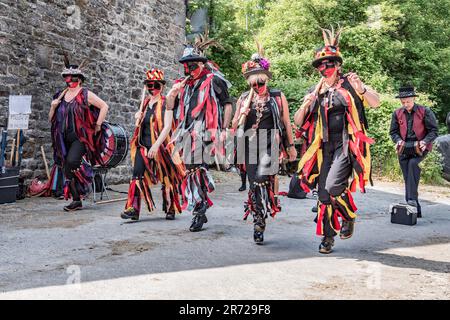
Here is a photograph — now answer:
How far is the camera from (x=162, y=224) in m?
6.15

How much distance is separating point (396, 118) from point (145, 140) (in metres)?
3.65

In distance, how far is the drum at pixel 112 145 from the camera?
7.82 m

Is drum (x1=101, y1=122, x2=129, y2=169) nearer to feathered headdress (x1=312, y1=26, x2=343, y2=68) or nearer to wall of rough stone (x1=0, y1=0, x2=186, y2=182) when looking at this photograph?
wall of rough stone (x1=0, y1=0, x2=186, y2=182)

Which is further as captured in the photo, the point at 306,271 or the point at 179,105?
the point at 179,105

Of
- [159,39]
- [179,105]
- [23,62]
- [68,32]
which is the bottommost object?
[179,105]

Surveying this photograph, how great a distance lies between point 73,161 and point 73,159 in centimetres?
3

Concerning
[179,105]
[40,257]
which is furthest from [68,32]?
[40,257]

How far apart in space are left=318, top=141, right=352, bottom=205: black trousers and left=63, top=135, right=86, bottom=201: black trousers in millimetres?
3832

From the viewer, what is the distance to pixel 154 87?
6438 millimetres

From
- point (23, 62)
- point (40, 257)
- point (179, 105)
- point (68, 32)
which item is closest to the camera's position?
point (40, 257)

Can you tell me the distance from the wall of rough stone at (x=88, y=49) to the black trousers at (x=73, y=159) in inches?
71.4

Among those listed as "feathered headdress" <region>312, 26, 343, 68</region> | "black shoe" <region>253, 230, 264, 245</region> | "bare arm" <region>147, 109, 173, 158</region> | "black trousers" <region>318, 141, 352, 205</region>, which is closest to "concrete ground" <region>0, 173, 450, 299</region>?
"black shoe" <region>253, 230, 264, 245</region>

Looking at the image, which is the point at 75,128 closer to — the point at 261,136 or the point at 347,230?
the point at 261,136
